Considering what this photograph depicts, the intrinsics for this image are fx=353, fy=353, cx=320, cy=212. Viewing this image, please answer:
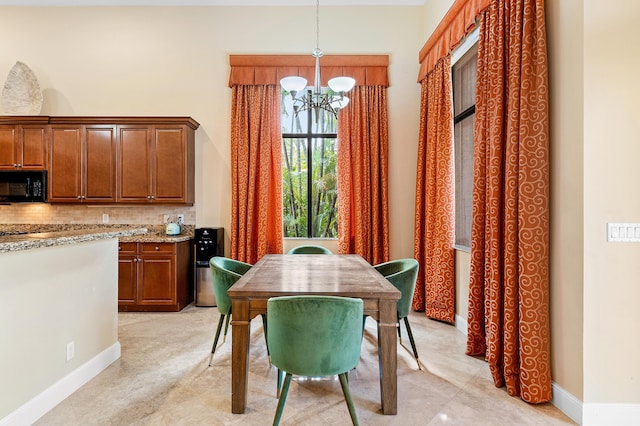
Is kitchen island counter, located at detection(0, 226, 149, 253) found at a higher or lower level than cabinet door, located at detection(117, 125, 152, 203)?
lower

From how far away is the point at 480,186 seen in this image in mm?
2871

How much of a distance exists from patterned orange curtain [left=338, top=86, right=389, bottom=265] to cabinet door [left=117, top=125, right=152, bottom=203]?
2.47 metres

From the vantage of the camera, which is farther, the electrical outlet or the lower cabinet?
the lower cabinet

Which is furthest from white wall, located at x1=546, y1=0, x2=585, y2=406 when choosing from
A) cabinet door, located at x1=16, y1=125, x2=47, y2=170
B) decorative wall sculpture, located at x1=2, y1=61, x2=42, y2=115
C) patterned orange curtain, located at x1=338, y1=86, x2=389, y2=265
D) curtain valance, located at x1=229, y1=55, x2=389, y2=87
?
decorative wall sculpture, located at x1=2, y1=61, x2=42, y2=115

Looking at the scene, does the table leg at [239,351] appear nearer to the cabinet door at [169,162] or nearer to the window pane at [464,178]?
the window pane at [464,178]

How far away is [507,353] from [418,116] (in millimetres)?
3351

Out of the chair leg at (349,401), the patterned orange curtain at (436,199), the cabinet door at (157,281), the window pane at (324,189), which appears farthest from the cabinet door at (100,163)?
the chair leg at (349,401)

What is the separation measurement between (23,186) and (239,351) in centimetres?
418

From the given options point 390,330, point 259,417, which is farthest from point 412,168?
point 259,417

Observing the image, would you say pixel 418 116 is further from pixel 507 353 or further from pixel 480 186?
pixel 507 353

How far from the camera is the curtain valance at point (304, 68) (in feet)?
15.5

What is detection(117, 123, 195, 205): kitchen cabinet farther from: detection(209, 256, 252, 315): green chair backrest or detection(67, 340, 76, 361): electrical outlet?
detection(67, 340, 76, 361): electrical outlet

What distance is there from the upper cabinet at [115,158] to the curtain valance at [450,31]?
3112 millimetres

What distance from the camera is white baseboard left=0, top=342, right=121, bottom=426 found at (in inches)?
76.2
